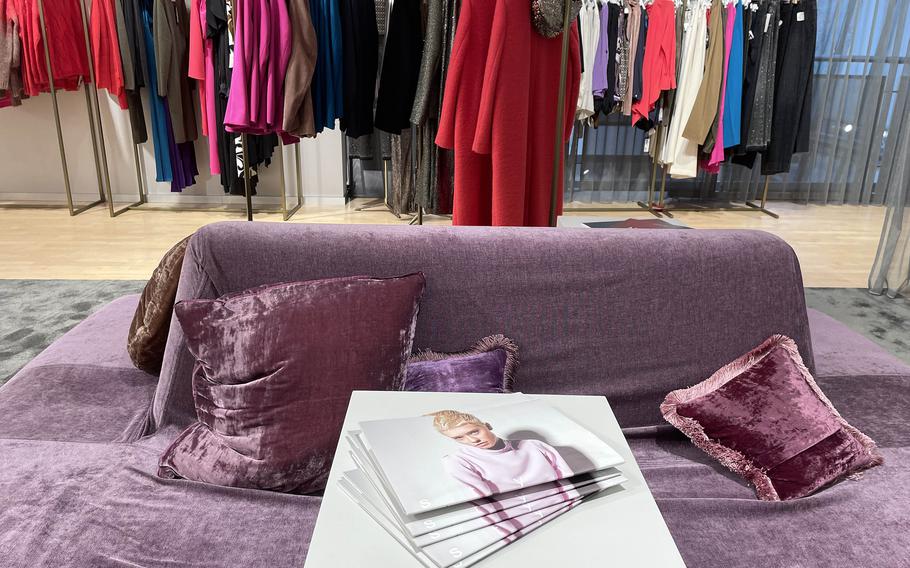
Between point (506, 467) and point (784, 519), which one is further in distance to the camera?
point (784, 519)

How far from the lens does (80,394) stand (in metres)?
1.42

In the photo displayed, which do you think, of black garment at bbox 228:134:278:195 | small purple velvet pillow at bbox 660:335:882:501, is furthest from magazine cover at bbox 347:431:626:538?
black garment at bbox 228:134:278:195

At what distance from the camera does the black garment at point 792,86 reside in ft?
13.3

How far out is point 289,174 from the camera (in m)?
4.65

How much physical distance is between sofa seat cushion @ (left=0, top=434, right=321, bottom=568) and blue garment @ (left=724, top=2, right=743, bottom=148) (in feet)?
12.7

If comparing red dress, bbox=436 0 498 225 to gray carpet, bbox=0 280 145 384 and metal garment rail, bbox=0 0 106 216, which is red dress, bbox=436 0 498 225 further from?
metal garment rail, bbox=0 0 106 216

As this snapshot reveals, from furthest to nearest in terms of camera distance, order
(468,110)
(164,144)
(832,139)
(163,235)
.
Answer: (832,139)
(164,144)
(163,235)
(468,110)

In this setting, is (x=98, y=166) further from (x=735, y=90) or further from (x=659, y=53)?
(x=735, y=90)

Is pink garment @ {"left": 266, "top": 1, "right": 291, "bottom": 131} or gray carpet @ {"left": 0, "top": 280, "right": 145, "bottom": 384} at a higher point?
pink garment @ {"left": 266, "top": 1, "right": 291, "bottom": 131}

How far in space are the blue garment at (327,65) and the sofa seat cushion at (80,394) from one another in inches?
78.2

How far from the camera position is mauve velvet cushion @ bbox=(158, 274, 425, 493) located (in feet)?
3.72

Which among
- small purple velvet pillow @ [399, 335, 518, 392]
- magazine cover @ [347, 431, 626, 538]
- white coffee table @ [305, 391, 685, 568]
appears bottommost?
small purple velvet pillow @ [399, 335, 518, 392]

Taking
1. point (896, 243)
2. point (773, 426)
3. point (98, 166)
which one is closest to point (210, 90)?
point (98, 166)

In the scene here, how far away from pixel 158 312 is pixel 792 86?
417 centimetres
